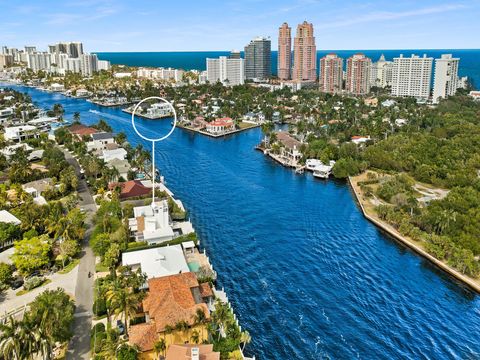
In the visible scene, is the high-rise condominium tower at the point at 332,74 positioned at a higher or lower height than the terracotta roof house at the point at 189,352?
higher

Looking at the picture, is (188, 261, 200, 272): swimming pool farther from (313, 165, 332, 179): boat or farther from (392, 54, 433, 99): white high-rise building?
(392, 54, 433, 99): white high-rise building

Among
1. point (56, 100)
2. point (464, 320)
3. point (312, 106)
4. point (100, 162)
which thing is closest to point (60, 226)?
point (100, 162)

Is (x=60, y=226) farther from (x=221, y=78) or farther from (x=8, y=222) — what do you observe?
(x=221, y=78)

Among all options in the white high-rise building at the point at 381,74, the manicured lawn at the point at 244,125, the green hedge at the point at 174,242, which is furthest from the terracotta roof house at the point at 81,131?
the white high-rise building at the point at 381,74

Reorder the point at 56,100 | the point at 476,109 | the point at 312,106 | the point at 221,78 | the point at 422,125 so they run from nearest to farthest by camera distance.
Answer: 1. the point at 422,125
2. the point at 476,109
3. the point at 312,106
4. the point at 56,100
5. the point at 221,78

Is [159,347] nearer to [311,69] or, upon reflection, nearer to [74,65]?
[311,69]

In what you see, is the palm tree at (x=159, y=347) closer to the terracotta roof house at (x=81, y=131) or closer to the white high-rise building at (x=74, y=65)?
the terracotta roof house at (x=81, y=131)

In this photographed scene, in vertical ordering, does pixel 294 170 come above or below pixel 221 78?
below
